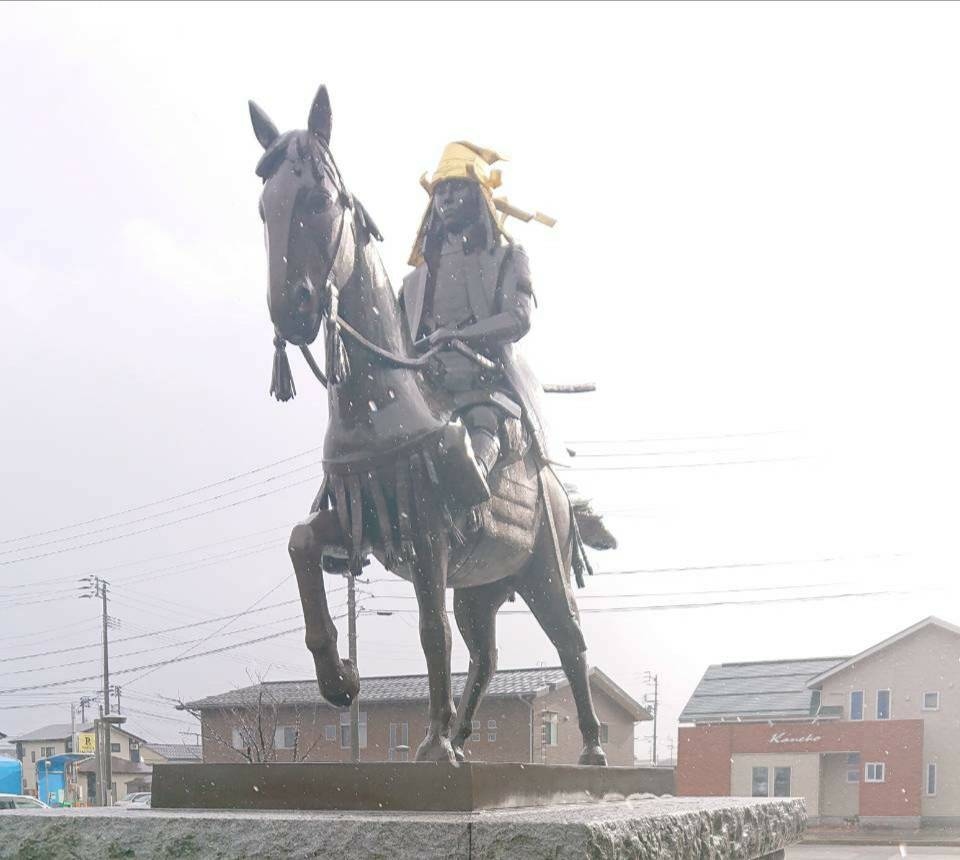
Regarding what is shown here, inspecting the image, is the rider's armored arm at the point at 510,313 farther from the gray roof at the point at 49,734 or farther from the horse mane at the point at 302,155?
the gray roof at the point at 49,734

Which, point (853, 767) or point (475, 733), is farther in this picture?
point (853, 767)

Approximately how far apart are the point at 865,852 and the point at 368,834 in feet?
95.8

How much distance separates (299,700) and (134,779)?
115 ft

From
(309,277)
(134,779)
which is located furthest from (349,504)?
(134,779)

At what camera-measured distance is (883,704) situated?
132 feet

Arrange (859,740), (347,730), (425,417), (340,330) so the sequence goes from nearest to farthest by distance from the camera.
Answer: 1. (340,330)
2. (425,417)
3. (347,730)
4. (859,740)

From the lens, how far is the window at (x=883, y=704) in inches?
1577

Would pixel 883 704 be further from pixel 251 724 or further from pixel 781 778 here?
pixel 251 724

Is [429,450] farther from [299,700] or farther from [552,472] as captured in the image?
[299,700]

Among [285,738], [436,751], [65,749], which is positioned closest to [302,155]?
[436,751]

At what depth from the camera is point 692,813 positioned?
14.5 feet

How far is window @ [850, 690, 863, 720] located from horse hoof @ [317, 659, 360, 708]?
39.0 meters

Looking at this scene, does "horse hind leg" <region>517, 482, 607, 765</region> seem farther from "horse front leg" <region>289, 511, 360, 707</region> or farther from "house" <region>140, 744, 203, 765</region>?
"house" <region>140, 744, 203, 765</region>

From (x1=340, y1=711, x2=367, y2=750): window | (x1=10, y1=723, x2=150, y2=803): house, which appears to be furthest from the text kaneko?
(x1=10, y1=723, x2=150, y2=803): house
